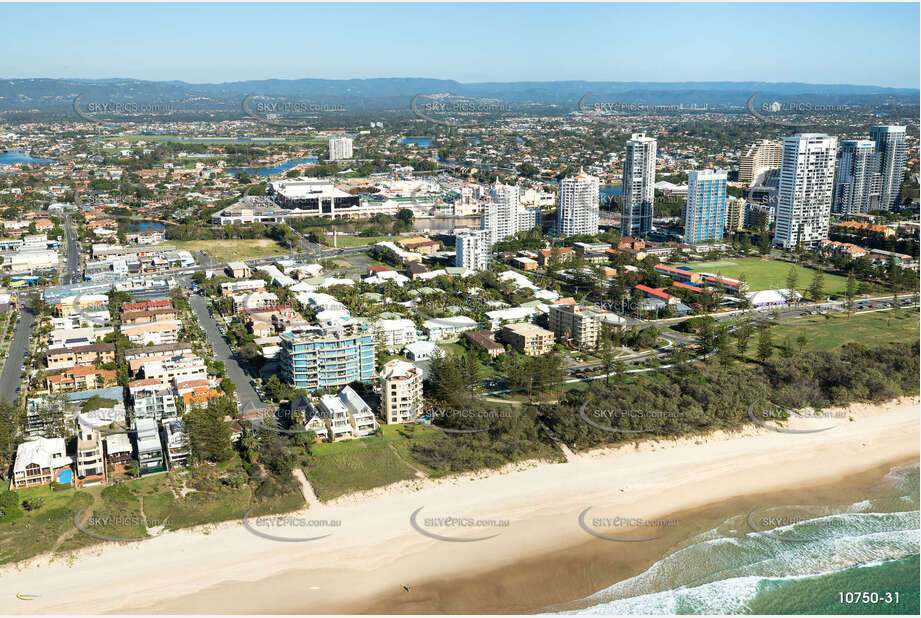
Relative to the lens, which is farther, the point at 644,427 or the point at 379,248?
the point at 379,248

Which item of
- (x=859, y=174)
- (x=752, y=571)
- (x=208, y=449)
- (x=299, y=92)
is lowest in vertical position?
(x=752, y=571)

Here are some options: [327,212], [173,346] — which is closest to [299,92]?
[327,212]

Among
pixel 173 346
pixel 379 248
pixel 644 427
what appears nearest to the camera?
pixel 644 427

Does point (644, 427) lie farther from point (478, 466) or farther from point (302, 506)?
point (302, 506)
